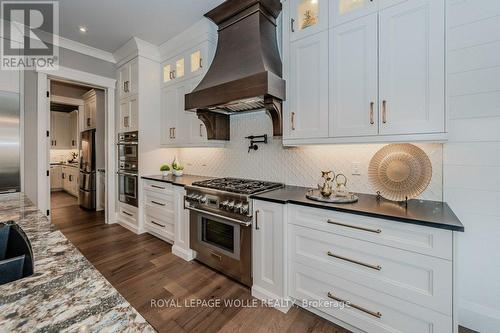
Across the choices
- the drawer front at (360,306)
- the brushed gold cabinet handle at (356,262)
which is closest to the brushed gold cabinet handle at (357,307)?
the drawer front at (360,306)

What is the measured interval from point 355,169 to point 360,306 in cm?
109

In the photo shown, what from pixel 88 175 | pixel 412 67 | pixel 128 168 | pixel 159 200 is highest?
pixel 412 67

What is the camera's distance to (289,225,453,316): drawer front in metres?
1.25

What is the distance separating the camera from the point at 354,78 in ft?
5.71

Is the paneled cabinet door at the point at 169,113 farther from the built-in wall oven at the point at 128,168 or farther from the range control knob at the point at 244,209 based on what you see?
the range control knob at the point at 244,209

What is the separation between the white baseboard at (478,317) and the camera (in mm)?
1522

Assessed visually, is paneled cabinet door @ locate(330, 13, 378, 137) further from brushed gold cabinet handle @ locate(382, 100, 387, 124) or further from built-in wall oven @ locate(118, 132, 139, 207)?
built-in wall oven @ locate(118, 132, 139, 207)

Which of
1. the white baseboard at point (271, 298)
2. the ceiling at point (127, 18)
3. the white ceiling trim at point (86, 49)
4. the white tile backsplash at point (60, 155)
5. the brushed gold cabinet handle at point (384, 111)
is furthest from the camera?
the white tile backsplash at point (60, 155)

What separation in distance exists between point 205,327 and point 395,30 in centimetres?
257

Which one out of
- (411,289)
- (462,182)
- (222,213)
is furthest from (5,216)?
(462,182)

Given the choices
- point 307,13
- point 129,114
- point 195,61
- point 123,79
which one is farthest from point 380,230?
point 123,79

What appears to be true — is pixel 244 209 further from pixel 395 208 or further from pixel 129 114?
pixel 129 114

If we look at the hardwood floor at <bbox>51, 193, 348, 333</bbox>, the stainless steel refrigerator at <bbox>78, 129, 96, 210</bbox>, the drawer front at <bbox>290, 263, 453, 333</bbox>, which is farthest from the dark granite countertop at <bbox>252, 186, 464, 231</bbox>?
the stainless steel refrigerator at <bbox>78, 129, 96, 210</bbox>

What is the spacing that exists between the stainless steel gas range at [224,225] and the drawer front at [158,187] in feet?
Answer: 1.65
